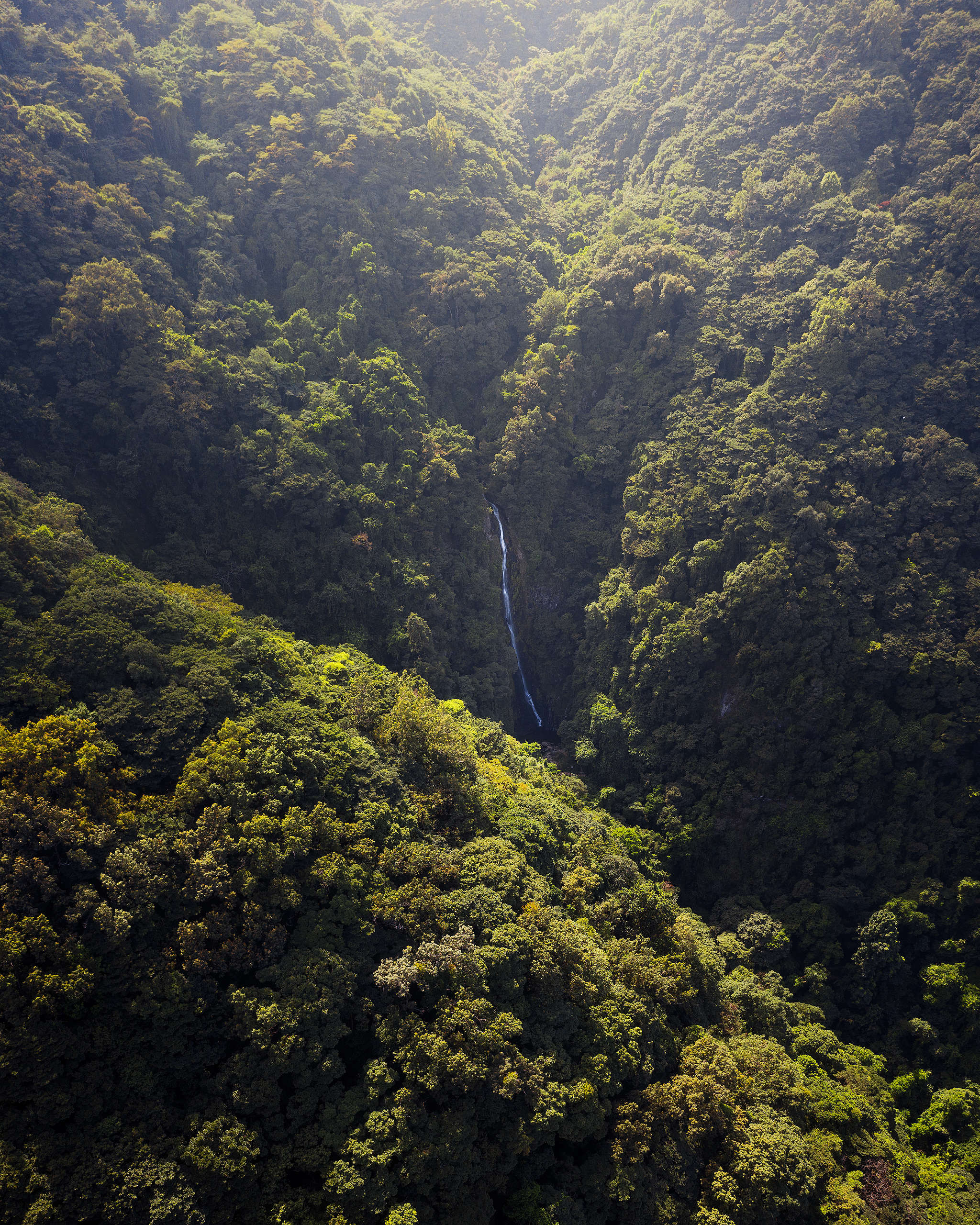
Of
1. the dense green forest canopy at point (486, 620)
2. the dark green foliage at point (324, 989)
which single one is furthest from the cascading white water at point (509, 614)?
the dark green foliage at point (324, 989)

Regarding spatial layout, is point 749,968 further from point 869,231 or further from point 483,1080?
point 869,231

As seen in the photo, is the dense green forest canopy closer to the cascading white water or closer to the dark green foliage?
the dark green foliage

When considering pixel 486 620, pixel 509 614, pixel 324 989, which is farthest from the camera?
pixel 509 614

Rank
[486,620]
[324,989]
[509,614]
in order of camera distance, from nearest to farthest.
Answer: [324,989] < [486,620] < [509,614]

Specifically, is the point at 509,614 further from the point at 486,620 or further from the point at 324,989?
the point at 324,989

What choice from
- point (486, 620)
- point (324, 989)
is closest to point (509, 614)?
point (486, 620)

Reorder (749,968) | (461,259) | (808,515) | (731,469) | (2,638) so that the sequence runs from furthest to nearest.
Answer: (461,259), (731,469), (808,515), (749,968), (2,638)

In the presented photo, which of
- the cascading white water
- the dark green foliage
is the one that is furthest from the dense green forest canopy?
the cascading white water

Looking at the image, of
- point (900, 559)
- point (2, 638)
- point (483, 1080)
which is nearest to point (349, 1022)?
point (483, 1080)
